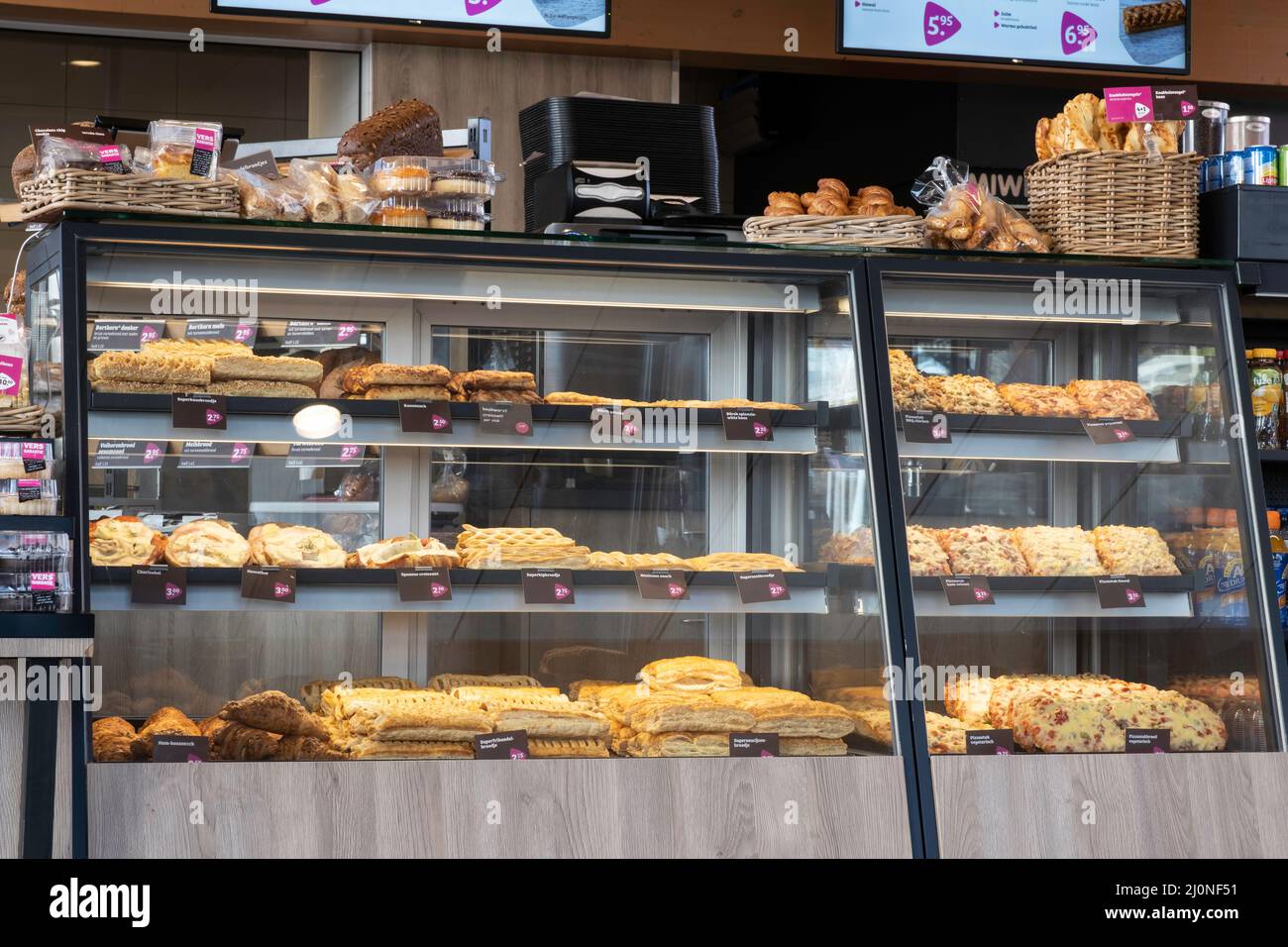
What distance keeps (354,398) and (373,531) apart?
0.32 meters

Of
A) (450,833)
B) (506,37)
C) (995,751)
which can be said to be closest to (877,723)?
(995,751)

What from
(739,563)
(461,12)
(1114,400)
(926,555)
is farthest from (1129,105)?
(461,12)

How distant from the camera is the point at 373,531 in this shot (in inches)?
124

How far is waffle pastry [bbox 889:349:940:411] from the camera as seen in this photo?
10.6 ft

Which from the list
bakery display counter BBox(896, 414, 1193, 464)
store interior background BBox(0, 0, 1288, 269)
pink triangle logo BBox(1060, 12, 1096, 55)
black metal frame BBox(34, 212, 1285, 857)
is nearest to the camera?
black metal frame BBox(34, 212, 1285, 857)

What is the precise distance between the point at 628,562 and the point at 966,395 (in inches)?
36.5

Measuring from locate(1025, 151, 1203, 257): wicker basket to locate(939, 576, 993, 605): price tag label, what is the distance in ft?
2.76

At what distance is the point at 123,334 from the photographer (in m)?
2.91

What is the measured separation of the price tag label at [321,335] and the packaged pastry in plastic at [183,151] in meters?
0.39

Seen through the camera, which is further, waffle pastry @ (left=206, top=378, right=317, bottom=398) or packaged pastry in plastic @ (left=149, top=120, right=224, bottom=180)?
waffle pastry @ (left=206, top=378, right=317, bottom=398)

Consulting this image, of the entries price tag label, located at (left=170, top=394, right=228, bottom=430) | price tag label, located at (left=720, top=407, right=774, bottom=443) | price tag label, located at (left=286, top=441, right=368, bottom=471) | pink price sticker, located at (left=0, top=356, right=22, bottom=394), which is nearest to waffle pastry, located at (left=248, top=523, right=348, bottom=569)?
price tag label, located at (left=286, top=441, right=368, bottom=471)

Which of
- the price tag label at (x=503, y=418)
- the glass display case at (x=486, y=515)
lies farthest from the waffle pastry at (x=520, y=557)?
the price tag label at (x=503, y=418)

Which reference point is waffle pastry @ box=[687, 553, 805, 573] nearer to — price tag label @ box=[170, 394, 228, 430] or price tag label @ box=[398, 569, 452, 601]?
price tag label @ box=[398, 569, 452, 601]

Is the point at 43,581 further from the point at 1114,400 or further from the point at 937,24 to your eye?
the point at 937,24
